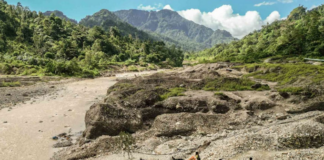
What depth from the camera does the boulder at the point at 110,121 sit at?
669 inches

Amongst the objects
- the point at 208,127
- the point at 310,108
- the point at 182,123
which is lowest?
the point at 208,127

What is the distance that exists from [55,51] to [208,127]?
99038 mm

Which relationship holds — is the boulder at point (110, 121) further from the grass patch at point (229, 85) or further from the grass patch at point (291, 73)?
the grass patch at point (291, 73)

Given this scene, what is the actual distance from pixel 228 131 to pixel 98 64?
82594 mm

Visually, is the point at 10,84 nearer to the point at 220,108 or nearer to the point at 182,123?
the point at 182,123

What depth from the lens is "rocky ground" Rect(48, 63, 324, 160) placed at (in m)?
11.2

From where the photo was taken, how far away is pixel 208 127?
16516mm

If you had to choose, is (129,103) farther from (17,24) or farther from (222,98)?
(17,24)

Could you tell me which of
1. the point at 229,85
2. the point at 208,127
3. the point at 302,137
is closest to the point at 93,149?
the point at 208,127

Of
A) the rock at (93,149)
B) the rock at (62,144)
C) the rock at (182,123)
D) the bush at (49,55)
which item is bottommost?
the rock at (62,144)

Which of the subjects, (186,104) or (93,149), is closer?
(93,149)

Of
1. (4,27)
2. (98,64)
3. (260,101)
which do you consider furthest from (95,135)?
(4,27)

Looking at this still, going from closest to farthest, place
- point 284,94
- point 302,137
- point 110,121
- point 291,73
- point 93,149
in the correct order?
point 302,137 → point 93,149 → point 110,121 → point 284,94 → point 291,73

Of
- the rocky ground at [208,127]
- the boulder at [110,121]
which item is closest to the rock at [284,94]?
the rocky ground at [208,127]
